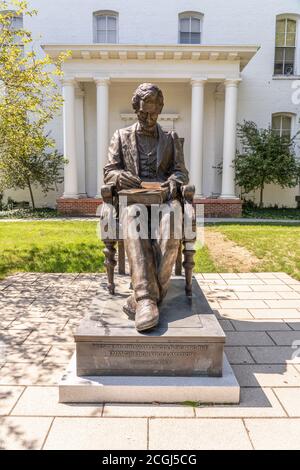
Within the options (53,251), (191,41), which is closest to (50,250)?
(53,251)

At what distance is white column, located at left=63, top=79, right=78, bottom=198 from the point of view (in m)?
13.6

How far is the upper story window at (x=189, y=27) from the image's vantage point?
1650 cm

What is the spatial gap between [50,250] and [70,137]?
716 centimetres

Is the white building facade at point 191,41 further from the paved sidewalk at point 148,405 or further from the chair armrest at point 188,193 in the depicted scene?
the chair armrest at point 188,193

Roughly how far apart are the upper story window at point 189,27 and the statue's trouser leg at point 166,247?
1559 centimetres

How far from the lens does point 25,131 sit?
703 centimetres

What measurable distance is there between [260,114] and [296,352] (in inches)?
573

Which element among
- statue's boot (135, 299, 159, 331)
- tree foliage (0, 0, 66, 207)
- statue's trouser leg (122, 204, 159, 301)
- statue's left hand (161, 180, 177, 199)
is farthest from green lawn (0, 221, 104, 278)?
statue's boot (135, 299, 159, 331)

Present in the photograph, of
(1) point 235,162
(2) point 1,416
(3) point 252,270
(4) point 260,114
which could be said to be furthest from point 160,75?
(2) point 1,416

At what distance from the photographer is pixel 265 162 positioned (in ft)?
46.8

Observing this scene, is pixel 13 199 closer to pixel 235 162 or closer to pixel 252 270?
pixel 235 162

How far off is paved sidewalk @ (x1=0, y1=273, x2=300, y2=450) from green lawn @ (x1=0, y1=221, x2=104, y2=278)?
1779 millimetres

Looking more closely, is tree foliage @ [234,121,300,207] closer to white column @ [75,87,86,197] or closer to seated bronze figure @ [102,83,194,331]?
white column @ [75,87,86,197]
